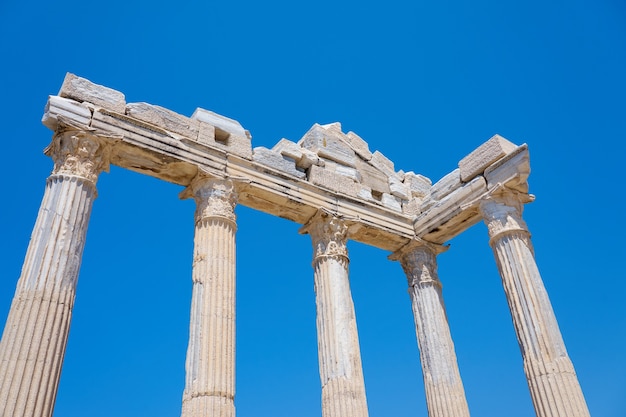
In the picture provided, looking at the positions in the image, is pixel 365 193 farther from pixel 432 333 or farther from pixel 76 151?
pixel 76 151

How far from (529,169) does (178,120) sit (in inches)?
364

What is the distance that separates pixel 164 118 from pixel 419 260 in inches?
347

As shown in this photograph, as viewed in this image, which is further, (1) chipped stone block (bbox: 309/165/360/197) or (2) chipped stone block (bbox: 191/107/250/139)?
(1) chipped stone block (bbox: 309/165/360/197)

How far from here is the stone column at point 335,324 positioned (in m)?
14.1

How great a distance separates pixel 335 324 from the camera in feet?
49.3

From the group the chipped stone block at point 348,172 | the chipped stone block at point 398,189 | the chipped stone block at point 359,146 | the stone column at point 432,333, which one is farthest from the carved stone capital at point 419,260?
the chipped stone block at point 359,146

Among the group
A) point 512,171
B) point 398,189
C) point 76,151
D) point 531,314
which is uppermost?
point 398,189

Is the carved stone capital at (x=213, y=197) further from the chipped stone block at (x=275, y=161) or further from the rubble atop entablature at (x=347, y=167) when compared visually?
the rubble atop entablature at (x=347, y=167)

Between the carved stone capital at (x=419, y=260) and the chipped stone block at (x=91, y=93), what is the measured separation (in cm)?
957

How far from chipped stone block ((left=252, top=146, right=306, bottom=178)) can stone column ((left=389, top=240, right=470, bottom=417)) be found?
4623mm

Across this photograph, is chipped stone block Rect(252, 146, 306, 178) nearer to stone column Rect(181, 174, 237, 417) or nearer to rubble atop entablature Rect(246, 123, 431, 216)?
rubble atop entablature Rect(246, 123, 431, 216)

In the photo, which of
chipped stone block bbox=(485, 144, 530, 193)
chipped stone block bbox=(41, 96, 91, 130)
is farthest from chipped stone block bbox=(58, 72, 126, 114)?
chipped stone block bbox=(485, 144, 530, 193)

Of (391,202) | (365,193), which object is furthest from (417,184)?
(365,193)

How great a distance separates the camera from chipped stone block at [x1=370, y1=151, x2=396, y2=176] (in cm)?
1947
